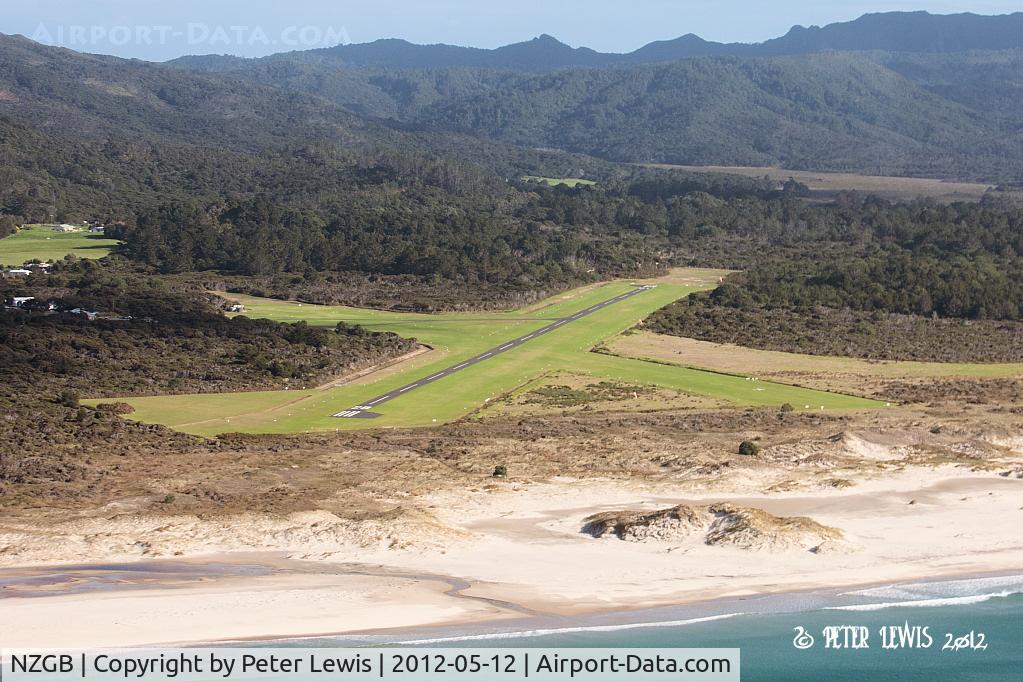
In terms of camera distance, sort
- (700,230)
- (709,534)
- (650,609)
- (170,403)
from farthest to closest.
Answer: (700,230), (170,403), (709,534), (650,609)

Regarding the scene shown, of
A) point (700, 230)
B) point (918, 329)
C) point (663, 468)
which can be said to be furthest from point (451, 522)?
point (700, 230)

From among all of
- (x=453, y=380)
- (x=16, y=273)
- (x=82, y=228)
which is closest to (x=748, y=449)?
(x=453, y=380)

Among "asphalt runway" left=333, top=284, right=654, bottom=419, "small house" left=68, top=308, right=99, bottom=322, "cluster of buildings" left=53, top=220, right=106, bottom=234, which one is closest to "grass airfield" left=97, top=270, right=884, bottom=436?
"asphalt runway" left=333, top=284, right=654, bottom=419

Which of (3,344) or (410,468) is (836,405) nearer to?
(410,468)

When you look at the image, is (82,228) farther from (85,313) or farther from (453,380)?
(453,380)

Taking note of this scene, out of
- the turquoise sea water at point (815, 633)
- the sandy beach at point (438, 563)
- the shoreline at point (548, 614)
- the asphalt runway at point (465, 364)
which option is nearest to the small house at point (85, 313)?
A: the asphalt runway at point (465, 364)
